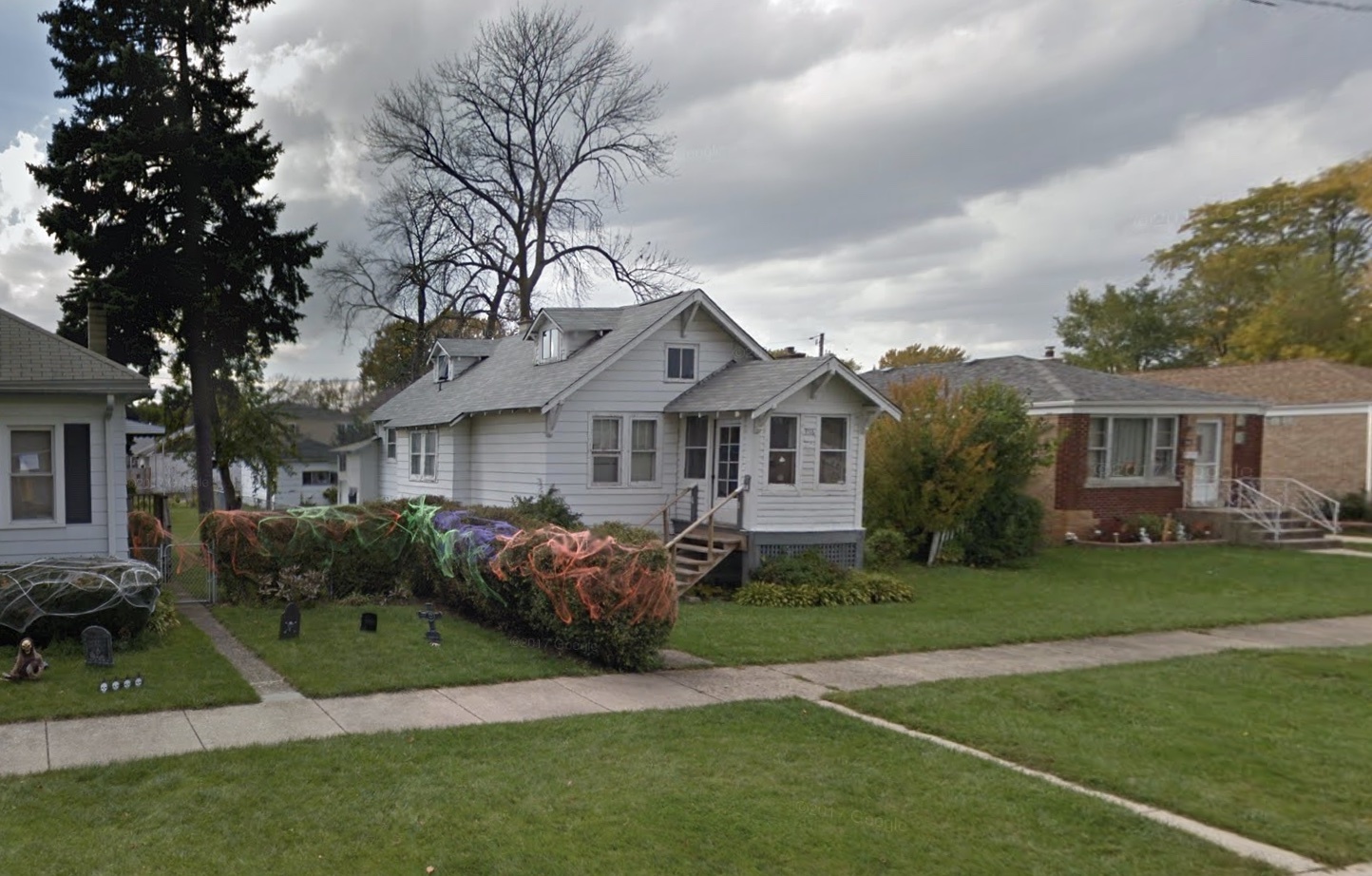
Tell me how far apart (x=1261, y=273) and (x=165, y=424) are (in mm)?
46844

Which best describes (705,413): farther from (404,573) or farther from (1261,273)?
(1261,273)

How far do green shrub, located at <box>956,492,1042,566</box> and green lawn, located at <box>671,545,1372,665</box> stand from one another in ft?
1.94

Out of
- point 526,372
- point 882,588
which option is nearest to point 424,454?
point 526,372

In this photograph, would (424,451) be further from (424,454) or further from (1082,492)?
(1082,492)

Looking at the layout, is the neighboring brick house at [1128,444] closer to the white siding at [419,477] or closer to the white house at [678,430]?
the white house at [678,430]

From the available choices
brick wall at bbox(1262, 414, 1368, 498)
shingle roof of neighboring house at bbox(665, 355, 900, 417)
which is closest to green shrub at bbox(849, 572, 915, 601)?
shingle roof of neighboring house at bbox(665, 355, 900, 417)

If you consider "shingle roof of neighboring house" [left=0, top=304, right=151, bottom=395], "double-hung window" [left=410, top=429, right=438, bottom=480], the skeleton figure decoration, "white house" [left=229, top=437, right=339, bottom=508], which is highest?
"shingle roof of neighboring house" [left=0, top=304, right=151, bottom=395]

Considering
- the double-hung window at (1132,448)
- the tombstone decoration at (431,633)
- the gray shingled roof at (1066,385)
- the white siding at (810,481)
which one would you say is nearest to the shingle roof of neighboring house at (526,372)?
the white siding at (810,481)

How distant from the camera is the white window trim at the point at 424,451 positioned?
22672 mm

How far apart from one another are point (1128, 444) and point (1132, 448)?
0.16 m

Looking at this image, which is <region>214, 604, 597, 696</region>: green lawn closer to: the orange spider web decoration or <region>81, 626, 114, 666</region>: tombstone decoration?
the orange spider web decoration

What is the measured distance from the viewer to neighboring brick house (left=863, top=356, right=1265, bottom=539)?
22734mm

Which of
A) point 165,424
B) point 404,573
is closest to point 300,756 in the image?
point 404,573

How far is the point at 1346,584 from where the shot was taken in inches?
678
